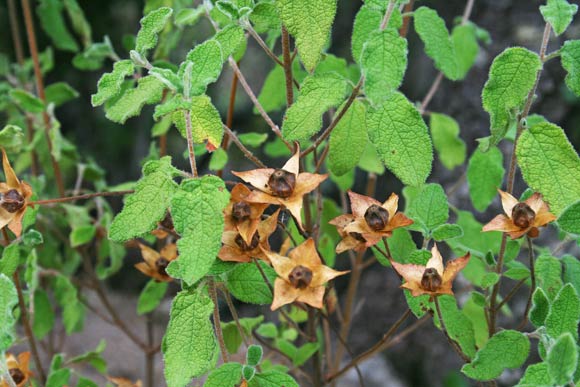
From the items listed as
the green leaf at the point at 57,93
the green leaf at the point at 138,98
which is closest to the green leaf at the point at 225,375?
the green leaf at the point at 138,98

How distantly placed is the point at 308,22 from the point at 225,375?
39 centimetres

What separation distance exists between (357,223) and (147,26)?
312mm

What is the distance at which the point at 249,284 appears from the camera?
0.90m

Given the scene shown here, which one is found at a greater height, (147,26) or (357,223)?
(147,26)

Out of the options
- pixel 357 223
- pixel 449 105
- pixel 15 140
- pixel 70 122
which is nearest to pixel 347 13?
pixel 449 105

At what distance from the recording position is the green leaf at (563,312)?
0.77 m

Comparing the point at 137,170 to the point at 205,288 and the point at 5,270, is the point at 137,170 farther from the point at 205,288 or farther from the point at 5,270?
the point at 205,288

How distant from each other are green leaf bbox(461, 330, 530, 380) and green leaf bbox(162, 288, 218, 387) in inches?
11.7

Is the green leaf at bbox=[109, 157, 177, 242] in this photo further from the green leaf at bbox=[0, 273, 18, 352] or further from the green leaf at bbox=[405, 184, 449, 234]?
the green leaf at bbox=[405, 184, 449, 234]

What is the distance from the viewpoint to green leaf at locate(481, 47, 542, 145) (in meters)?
0.81

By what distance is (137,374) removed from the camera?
242 cm

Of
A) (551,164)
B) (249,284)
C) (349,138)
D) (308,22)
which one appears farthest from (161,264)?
(551,164)

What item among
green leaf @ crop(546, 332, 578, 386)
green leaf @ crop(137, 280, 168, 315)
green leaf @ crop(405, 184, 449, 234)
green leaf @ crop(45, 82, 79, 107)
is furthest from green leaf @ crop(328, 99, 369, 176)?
green leaf @ crop(45, 82, 79, 107)

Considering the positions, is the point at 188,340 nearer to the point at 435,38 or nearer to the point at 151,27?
the point at 151,27
